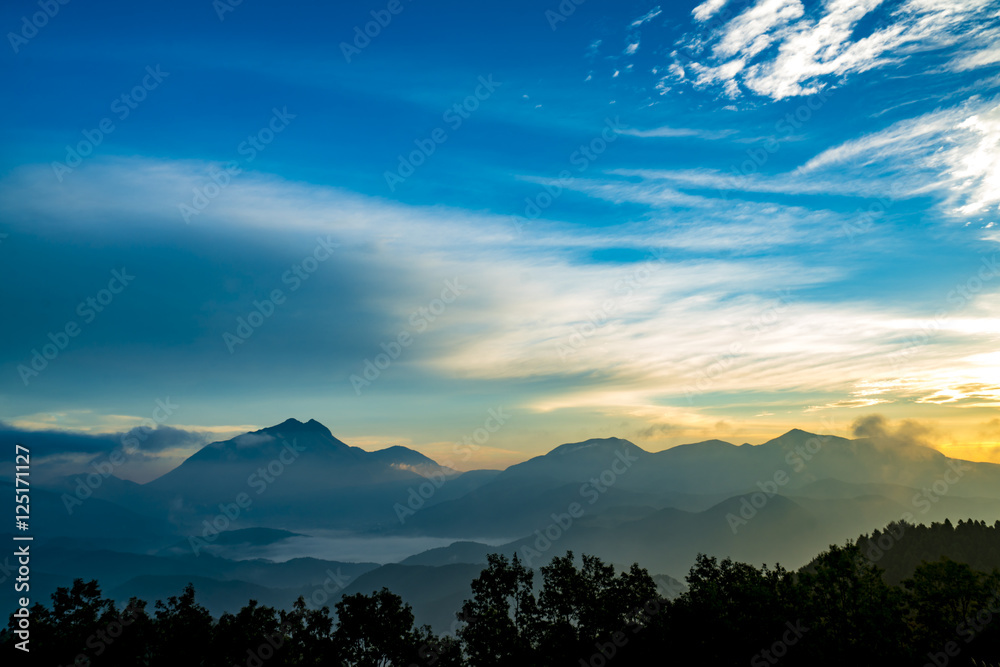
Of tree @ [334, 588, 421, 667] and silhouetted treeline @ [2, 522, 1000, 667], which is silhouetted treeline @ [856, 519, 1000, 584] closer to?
silhouetted treeline @ [2, 522, 1000, 667]

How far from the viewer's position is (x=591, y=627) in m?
46.4

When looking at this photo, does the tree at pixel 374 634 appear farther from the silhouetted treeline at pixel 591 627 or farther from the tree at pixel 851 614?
the tree at pixel 851 614

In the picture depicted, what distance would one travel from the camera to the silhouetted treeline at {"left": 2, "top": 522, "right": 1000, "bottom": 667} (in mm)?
37281

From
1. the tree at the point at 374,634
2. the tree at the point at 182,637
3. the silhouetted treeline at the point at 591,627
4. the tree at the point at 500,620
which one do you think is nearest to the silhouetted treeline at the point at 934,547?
the silhouetted treeline at the point at 591,627

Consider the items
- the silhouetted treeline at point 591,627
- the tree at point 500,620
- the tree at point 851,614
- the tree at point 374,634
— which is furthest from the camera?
the tree at point 374,634

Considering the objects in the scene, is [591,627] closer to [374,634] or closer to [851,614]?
[374,634]

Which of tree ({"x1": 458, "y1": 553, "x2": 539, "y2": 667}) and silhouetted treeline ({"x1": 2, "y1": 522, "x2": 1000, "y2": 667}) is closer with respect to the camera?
silhouetted treeline ({"x1": 2, "y1": 522, "x2": 1000, "y2": 667})

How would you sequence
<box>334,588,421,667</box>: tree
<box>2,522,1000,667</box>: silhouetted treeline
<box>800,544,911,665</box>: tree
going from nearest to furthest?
<box>800,544,911,665</box>: tree
<box>2,522,1000,667</box>: silhouetted treeline
<box>334,588,421,667</box>: tree

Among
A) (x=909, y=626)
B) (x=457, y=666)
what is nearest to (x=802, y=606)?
(x=909, y=626)

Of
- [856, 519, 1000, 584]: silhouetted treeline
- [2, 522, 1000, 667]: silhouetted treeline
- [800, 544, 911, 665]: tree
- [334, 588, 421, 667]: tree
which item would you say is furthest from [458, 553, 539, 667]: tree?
[856, 519, 1000, 584]: silhouetted treeline

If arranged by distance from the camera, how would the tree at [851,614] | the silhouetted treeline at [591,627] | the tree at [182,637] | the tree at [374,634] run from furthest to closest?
1. the tree at [374,634]
2. the tree at [182,637]
3. the silhouetted treeline at [591,627]
4. the tree at [851,614]

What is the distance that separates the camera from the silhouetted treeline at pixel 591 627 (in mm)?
37281

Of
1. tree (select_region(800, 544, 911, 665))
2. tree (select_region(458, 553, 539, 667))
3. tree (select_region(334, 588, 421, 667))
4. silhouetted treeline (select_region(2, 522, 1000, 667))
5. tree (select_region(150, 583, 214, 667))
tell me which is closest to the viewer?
tree (select_region(800, 544, 911, 665))

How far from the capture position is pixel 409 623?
151 feet
